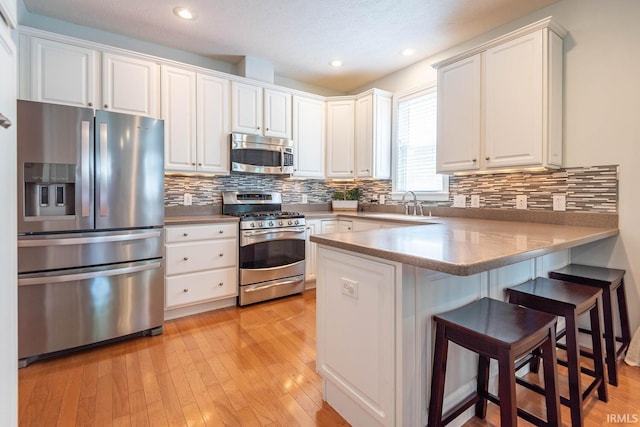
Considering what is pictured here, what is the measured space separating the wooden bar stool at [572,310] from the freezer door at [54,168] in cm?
276

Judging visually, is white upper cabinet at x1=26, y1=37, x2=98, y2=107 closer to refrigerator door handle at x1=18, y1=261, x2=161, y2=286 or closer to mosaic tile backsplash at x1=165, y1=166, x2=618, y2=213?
mosaic tile backsplash at x1=165, y1=166, x2=618, y2=213

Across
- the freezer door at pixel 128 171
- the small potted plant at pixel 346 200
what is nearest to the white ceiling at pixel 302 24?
the freezer door at pixel 128 171

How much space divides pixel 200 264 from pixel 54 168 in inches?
51.1

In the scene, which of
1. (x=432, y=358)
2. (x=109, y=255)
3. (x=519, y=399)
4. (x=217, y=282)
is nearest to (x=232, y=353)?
(x=217, y=282)

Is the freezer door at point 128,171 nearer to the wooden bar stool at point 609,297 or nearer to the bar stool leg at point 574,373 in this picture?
the bar stool leg at point 574,373

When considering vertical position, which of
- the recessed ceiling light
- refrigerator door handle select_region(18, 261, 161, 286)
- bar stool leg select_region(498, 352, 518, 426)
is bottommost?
bar stool leg select_region(498, 352, 518, 426)

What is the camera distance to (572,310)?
1411 millimetres

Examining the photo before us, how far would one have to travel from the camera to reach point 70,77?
255 cm

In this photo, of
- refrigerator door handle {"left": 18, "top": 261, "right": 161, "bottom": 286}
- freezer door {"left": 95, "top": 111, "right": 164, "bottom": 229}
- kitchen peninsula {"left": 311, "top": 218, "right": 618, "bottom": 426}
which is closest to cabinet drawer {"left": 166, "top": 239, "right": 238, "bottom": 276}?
refrigerator door handle {"left": 18, "top": 261, "right": 161, "bottom": 286}

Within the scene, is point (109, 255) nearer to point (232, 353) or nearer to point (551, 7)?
point (232, 353)

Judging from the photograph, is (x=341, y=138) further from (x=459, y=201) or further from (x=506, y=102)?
(x=506, y=102)

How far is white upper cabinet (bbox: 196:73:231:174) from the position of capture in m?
3.18

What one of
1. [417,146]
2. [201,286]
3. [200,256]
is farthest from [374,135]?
[201,286]

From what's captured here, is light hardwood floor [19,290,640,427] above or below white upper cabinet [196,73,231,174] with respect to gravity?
below
